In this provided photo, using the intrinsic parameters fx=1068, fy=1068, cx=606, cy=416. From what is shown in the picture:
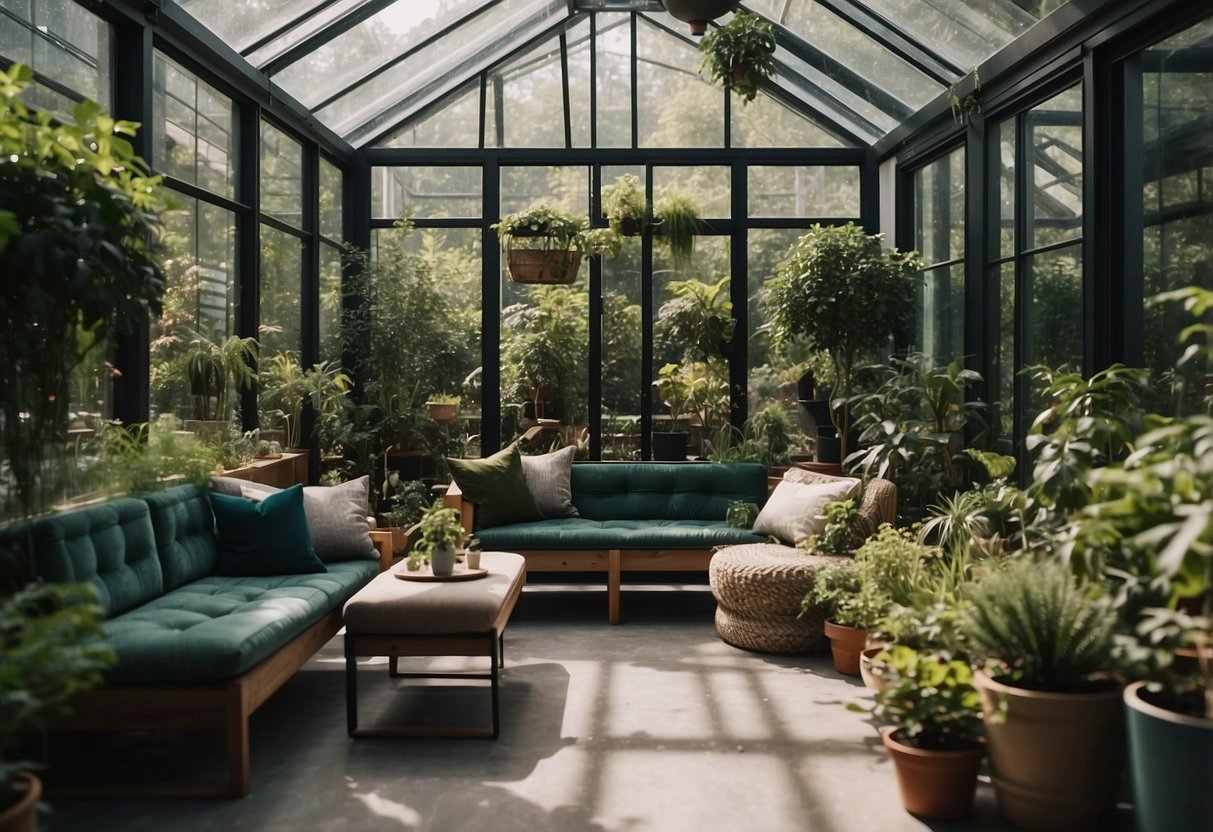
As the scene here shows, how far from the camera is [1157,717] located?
2.71 meters

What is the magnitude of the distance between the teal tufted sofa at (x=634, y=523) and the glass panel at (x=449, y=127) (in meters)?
3.22

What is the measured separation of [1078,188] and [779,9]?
9.83ft

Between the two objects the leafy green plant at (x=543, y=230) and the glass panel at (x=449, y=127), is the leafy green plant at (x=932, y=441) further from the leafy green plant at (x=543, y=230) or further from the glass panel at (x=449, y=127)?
the glass panel at (x=449, y=127)

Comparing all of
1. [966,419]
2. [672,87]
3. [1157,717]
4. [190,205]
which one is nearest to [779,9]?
[672,87]

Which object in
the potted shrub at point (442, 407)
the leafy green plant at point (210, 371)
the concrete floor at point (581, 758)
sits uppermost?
the leafy green plant at point (210, 371)

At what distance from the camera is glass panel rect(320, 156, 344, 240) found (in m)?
8.10

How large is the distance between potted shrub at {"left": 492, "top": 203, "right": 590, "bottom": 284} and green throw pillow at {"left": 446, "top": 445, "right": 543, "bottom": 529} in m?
1.75

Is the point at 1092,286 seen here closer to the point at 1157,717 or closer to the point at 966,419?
the point at 966,419

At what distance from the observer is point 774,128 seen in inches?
339

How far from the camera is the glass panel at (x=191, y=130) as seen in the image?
17.8ft

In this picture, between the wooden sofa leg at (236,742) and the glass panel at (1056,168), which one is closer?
the wooden sofa leg at (236,742)

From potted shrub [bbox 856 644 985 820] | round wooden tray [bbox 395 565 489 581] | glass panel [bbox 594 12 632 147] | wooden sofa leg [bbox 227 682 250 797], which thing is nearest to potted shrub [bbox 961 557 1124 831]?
potted shrub [bbox 856 644 985 820]

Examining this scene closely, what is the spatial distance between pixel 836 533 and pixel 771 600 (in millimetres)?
506

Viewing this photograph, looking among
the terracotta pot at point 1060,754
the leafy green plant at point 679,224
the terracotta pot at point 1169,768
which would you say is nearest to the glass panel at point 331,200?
the leafy green plant at point 679,224
